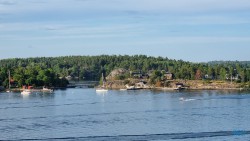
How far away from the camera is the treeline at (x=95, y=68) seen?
275 feet

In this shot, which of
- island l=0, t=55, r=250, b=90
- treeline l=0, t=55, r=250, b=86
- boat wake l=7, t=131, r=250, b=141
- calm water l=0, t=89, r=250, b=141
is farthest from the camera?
treeline l=0, t=55, r=250, b=86

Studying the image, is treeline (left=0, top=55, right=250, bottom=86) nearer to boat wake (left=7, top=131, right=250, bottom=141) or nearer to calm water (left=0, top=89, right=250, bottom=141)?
calm water (left=0, top=89, right=250, bottom=141)

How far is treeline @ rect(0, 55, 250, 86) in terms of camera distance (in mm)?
83688

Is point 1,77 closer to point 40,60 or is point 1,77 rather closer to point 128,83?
point 128,83

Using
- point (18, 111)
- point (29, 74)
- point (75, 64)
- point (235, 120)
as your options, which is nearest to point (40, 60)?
point (75, 64)

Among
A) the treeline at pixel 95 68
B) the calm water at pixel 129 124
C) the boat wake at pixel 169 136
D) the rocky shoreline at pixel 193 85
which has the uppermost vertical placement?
the treeline at pixel 95 68

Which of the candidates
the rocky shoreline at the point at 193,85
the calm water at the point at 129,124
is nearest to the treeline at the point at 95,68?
the rocky shoreline at the point at 193,85

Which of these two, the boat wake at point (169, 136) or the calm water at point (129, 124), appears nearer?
the boat wake at point (169, 136)

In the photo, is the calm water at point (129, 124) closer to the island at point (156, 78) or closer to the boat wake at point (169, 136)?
the boat wake at point (169, 136)

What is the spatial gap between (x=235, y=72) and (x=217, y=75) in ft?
9.69

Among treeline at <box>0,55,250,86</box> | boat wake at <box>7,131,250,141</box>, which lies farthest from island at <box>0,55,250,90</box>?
boat wake at <box>7,131,250,141</box>

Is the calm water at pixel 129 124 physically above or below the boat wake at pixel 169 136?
above

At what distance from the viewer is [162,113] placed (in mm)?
35625

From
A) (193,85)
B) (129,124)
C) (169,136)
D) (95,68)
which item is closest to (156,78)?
(193,85)
